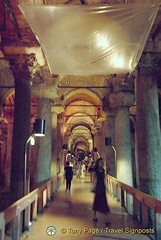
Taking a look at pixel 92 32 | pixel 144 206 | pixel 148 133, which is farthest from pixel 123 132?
pixel 92 32

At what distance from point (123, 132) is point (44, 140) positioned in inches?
138

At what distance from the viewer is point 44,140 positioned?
32.2 ft

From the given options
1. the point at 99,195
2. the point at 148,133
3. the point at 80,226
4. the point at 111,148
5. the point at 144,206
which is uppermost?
the point at 148,133

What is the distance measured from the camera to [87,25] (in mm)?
5012

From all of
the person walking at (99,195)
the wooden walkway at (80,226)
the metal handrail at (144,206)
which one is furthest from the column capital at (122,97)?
the person walking at (99,195)

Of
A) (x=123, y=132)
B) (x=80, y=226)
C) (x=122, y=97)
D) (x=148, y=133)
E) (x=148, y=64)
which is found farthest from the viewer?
(x=122, y=97)

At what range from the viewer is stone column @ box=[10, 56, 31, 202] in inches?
221

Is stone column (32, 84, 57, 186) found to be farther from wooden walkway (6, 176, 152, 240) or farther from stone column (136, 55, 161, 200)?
stone column (136, 55, 161, 200)

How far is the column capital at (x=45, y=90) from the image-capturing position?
985 centimetres

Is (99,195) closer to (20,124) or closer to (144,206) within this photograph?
(144,206)

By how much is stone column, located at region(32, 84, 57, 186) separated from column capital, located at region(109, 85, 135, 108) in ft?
9.38

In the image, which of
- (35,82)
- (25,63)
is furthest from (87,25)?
(35,82)

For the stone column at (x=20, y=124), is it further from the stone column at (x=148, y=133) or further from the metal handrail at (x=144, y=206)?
the stone column at (x=148, y=133)

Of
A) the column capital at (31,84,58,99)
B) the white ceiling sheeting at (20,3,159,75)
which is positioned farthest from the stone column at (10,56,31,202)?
the column capital at (31,84,58,99)
